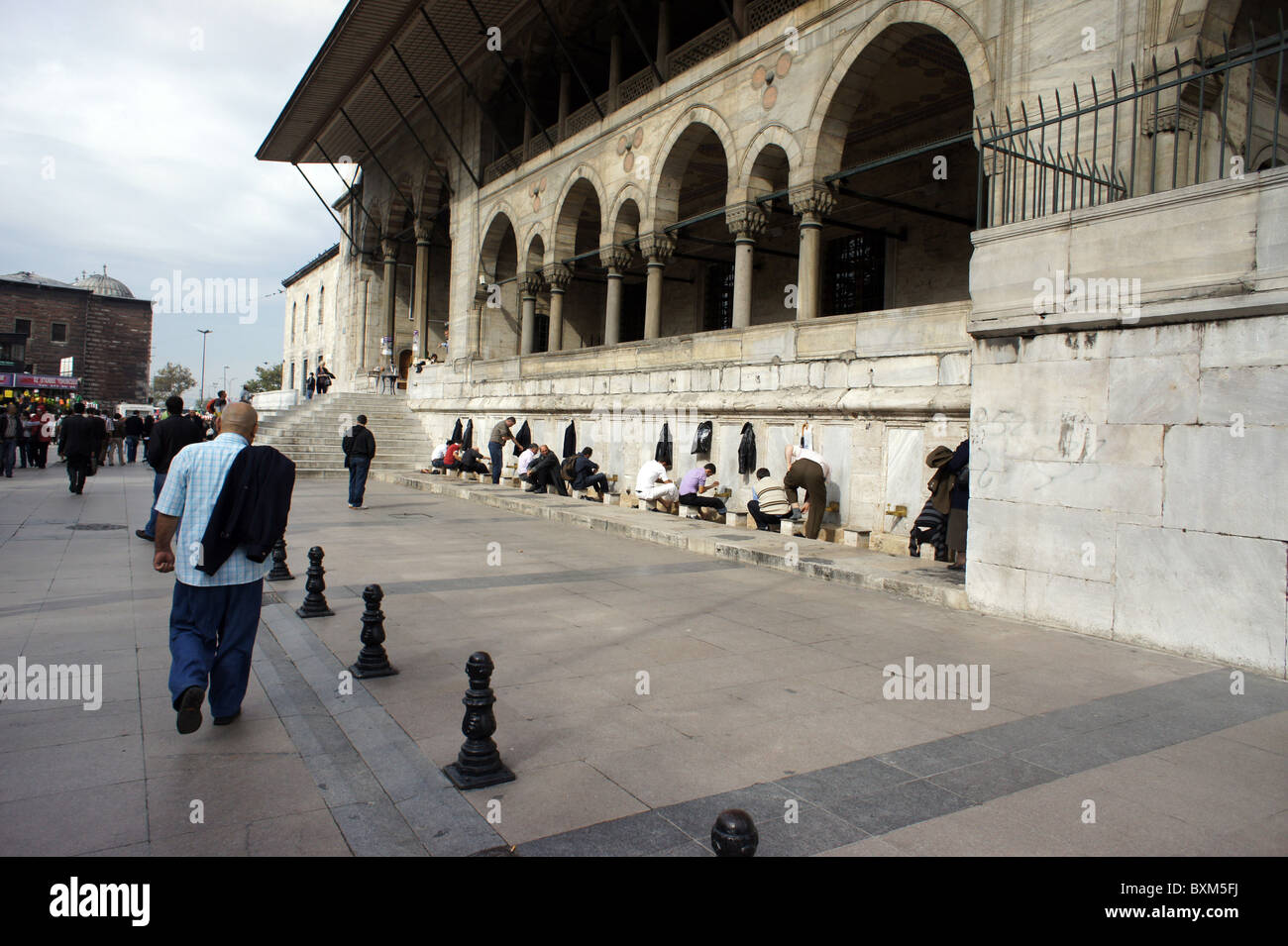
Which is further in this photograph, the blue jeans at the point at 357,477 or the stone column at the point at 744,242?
the stone column at the point at 744,242

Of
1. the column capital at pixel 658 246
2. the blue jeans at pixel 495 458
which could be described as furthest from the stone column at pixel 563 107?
the blue jeans at pixel 495 458

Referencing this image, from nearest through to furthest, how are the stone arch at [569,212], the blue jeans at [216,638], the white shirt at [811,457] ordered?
1. the blue jeans at [216,638]
2. the white shirt at [811,457]
3. the stone arch at [569,212]

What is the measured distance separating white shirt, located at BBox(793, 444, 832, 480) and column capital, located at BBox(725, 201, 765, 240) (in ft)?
17.3

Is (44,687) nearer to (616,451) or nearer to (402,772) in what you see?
(402,772)

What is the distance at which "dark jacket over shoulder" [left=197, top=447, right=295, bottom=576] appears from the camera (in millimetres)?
Answer: 4086

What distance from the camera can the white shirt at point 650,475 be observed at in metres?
14.3

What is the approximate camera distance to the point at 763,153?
15148 millimetres

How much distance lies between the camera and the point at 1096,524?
6438 millimetres

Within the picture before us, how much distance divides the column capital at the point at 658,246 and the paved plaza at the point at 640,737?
11.9 metres

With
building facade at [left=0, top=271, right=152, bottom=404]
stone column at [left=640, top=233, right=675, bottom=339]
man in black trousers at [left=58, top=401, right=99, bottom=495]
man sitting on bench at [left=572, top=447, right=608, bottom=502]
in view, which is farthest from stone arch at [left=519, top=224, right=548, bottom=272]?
building facade at [left=0, top=271, right=152, bottom=404]

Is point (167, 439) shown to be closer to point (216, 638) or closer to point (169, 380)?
point (216, 638)

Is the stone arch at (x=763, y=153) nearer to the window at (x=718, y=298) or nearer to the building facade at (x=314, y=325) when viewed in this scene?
the window at (x=718, y=298)

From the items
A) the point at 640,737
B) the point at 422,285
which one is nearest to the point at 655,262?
the point at 640,737
